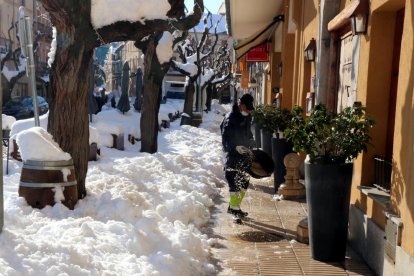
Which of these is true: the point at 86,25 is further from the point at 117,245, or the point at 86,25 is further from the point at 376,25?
the point at 376,25

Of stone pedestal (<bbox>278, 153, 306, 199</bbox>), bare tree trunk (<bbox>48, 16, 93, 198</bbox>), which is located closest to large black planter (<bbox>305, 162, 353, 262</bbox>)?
bare tree trunk (<bbox>48, 16, 93, 198</bbox>)

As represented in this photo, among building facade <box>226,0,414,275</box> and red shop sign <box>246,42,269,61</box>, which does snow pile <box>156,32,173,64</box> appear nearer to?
building facade <box>226,0,414,275</box>

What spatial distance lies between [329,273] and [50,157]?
302cm

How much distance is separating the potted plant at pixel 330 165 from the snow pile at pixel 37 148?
2.45 metres

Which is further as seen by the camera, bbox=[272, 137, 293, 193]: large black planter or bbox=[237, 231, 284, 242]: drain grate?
bbox=[272, 137, 293, 193]: large black planter

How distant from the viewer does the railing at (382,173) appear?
5.01 m

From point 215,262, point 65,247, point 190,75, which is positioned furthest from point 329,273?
point 190,75

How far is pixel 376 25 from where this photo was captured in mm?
5270

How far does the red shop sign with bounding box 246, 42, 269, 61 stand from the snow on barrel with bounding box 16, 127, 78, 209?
562 inches

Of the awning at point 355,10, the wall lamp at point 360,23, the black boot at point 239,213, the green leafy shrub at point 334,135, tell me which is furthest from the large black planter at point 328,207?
the black boot at point 239,213

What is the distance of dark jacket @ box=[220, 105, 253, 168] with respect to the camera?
283 inches

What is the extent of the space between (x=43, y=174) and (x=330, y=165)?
288 cm

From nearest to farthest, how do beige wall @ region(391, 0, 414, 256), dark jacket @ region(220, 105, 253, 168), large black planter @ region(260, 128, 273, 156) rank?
beige wall @ region(391, 0, 414, 256)
dark jacket @ region(220, 105, 253, 168)
large black planter @ region(260, 128, 273, 156)

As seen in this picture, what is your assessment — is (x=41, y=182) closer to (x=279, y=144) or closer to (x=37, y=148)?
(x=37, y=148)
